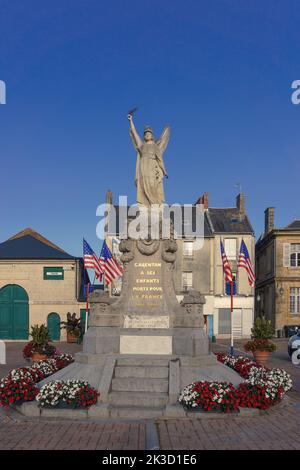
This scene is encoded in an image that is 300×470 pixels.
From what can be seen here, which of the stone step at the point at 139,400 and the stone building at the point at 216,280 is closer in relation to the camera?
the stone step at the point at 139,400

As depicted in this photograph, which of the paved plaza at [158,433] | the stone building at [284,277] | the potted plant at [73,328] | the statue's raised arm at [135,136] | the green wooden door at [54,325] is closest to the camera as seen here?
the paved plaza at [158,433]

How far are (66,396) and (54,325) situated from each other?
96.5 ft

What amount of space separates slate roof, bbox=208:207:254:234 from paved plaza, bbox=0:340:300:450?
3308 centimetres

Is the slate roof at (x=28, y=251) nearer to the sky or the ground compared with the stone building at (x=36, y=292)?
nearer to the sky

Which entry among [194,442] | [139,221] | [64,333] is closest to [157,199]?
[139,221]

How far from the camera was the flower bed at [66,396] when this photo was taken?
1098cm

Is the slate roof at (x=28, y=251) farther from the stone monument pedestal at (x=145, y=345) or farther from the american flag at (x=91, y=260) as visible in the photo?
the stone monument pedestal at (x=145, y=345)

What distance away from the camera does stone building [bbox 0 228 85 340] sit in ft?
130

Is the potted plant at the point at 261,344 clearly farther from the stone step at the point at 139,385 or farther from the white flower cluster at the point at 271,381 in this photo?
the stone step at the point at 139,385

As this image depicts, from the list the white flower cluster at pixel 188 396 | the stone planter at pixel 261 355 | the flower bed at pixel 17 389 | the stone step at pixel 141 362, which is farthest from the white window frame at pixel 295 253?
the flower bed at pixel 17 389

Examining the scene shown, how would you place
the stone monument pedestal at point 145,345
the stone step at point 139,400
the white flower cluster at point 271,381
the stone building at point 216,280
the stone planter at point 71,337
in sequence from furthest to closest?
the stone building at point 216,280
the stone planter at point 71,337
the white flower cluster at point 271,381
the stone monument pedestal at point 145,345
the stone step at point 139,400

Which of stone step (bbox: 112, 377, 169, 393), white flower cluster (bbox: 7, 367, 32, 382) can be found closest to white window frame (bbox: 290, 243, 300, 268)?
stone step (bbox: 112, 377, 169, 393)

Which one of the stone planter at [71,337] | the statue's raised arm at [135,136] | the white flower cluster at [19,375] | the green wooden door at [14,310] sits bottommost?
the stone planter at [71,337]

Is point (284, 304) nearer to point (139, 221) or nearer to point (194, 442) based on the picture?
point (139, 221)
